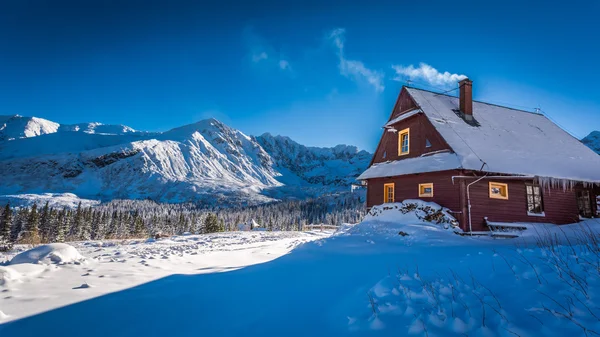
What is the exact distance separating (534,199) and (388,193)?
8.38m

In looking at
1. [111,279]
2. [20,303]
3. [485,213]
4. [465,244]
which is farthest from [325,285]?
[485,213]

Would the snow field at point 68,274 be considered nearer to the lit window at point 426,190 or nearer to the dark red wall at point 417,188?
the dark red wall at point 417,188

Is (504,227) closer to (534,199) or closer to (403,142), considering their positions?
(534,199)

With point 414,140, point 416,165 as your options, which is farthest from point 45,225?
point 416,165

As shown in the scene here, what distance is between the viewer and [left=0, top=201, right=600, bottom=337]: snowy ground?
393 cm

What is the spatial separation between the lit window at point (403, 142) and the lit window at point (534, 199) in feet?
23.3

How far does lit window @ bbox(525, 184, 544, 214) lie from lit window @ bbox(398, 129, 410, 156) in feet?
23.3

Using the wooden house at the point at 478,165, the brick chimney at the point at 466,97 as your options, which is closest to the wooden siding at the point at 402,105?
the wooden house at the point at 478,165

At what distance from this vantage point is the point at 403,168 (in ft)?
58.8

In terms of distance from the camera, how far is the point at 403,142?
20062 mm

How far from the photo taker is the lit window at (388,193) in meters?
20.0

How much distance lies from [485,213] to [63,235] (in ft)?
258

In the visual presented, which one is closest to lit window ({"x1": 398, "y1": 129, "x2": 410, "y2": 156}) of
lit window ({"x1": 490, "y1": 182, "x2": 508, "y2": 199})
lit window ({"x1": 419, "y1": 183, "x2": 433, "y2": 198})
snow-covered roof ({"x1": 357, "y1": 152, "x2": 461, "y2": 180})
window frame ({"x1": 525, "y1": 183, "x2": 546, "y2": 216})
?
snow-covered roof ({"x1": 357, "y1": 152, "x2": 461, "y2": 180})

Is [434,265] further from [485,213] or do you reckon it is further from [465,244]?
[485,213]
